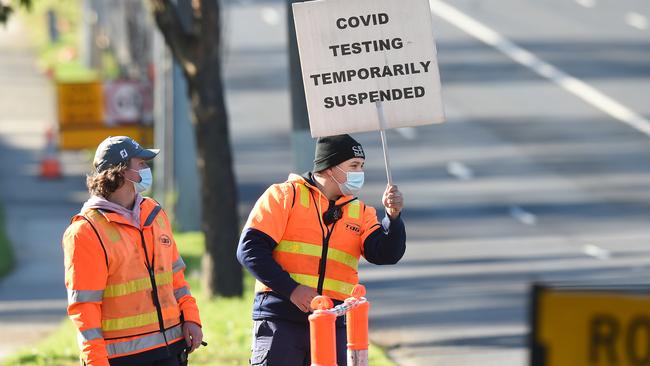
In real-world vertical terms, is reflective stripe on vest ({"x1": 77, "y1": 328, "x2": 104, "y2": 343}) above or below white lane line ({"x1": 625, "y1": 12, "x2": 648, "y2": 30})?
below

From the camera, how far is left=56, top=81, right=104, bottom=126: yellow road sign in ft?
69.6

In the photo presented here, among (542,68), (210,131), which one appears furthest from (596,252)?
(542,68)

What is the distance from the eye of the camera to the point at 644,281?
592 inches

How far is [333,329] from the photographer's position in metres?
6.20

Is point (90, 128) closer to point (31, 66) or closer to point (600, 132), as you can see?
point (600, 132)

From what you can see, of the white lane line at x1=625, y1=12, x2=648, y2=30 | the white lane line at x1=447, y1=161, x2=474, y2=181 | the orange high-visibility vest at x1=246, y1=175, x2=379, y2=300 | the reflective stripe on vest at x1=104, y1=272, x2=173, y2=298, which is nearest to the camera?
the reflective stripe on vest at x1=104, y1=272, x2=173, y2=298

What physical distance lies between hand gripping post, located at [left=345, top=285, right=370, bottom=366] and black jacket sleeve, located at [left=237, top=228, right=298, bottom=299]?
0.28 m

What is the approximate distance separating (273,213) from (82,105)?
48.7 ft

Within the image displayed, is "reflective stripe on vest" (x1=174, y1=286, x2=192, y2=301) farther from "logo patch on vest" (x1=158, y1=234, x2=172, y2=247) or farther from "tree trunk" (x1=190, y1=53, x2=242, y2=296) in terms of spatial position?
"tree trunk" (x1=190, y1=53, x2=242, y2=296)

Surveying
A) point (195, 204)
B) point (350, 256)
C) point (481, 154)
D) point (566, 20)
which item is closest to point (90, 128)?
point (195, 204)

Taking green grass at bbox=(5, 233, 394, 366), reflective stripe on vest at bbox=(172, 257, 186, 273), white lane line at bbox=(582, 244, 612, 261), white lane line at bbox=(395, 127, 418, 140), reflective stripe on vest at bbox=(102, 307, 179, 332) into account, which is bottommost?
green grass at bbox=(5, 233, 394, 366)

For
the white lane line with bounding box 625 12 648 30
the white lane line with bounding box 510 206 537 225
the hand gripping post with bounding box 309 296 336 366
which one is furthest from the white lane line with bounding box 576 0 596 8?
the hand gripping post with bounding box 309 296 336 366

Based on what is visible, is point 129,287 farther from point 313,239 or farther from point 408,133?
point 408,133

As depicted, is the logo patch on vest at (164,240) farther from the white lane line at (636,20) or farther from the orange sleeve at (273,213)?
the white lane line at (636,20)
